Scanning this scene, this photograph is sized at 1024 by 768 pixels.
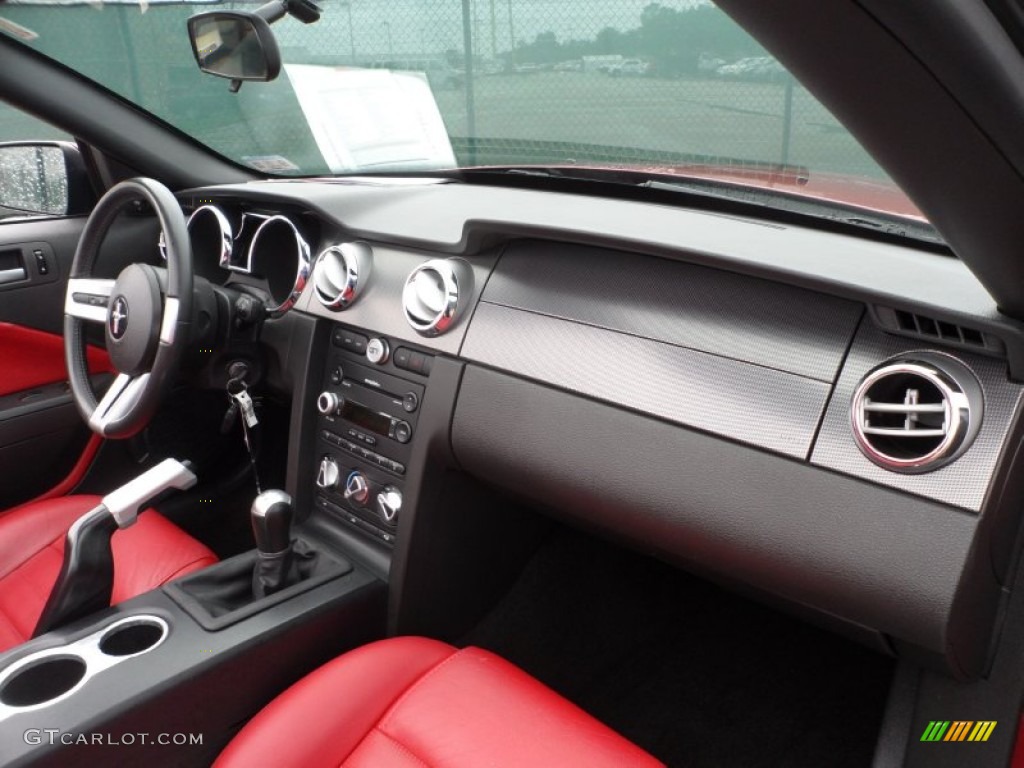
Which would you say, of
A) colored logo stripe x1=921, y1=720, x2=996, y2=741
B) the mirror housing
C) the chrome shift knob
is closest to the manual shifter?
the chrome shift knob

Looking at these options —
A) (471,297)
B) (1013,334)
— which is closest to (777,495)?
(1013,334)

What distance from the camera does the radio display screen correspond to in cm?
168

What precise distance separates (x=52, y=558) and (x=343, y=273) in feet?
2.58

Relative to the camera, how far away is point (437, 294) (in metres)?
1.53

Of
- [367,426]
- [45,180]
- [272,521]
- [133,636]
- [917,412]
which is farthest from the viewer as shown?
[45,180]

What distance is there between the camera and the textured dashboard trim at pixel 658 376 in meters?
1.12

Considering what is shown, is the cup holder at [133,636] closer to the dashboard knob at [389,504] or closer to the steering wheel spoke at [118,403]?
the steering wheel spoke at [118,403]

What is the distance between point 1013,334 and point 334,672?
964mm

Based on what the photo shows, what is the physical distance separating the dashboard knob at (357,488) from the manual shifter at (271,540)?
0.20m

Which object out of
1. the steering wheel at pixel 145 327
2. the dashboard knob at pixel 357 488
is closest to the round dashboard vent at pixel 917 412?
the dashboard knob at pixel 357 488

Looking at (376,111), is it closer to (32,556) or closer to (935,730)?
(32,556)

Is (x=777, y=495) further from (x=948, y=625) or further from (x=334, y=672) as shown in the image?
(x=334, y=672)

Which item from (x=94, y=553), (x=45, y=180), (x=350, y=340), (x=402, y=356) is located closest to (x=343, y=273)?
(x=350, y=340)

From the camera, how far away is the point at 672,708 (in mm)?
1845
